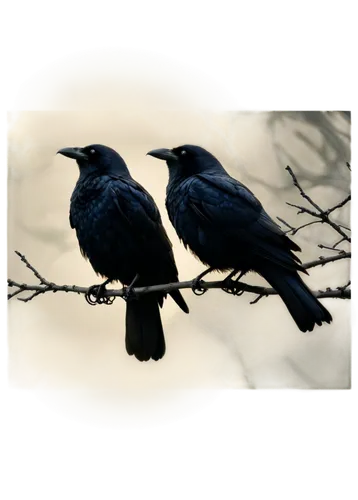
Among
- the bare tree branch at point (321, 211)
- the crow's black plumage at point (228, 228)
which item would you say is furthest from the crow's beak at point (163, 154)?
the bare tree branch at point (321, 211)

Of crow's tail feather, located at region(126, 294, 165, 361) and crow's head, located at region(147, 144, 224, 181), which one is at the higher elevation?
crow's head, located at region(147, 144, 224, 181)

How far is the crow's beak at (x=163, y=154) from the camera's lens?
3428mm

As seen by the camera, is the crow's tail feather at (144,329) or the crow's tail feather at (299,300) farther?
the crow's tail feather at (144,329)

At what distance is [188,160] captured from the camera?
3.47 meters

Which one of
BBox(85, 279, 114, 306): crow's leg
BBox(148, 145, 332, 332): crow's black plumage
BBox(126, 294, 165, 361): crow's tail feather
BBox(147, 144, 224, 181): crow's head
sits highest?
BBox(147, 144, 224, 181): crow's head

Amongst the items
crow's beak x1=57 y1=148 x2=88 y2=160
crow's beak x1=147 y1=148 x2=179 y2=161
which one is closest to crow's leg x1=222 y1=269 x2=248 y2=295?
crow's beak x1=147 y1=148 x2=179 y2=161

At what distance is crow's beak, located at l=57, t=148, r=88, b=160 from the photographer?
344 cm

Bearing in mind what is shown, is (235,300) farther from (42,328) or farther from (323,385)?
(42,328)

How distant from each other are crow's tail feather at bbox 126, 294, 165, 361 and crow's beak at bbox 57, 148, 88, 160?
675 millimetres

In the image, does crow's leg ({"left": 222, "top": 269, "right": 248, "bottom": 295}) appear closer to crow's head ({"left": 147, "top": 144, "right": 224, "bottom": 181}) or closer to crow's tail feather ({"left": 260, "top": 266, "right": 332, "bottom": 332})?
crow's tail feather ({"left": 260, "top": 266, "right": 332, "bottom": 332})

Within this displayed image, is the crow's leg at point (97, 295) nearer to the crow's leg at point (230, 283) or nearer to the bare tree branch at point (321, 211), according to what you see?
the crow's leg at point (230, 283)

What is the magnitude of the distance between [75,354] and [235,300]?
0.74 m

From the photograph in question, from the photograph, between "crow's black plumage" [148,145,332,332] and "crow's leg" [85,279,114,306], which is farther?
"crow's leg" [85,279,114,306]

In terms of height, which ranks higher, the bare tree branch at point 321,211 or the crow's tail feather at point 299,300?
the bare tree branch at point 321,211
